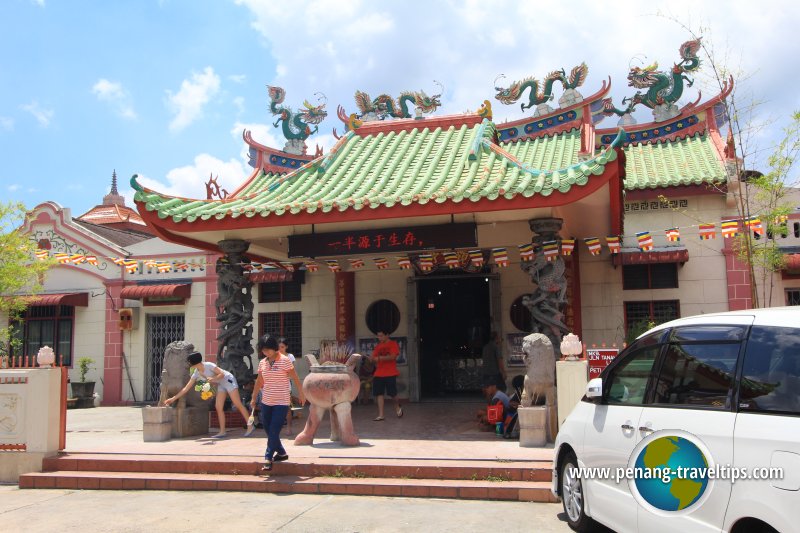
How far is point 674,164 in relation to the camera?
13.5 meters

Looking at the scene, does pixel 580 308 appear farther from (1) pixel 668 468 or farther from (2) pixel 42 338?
(2) pixel 42 338

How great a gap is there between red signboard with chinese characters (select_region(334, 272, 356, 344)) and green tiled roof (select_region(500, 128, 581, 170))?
467cm

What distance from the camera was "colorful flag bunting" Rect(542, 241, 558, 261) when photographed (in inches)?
355

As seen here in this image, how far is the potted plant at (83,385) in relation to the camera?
51.9ft

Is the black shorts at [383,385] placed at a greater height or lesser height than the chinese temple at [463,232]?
lesser

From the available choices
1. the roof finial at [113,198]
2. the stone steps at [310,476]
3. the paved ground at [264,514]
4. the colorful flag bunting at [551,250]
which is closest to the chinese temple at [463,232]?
the colorful flag bunting at [551,250]

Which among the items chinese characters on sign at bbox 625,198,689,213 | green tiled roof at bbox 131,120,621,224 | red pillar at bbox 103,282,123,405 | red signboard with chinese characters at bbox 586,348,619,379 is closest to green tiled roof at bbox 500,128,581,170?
chinese characters on sign at bbox 625,198,689,213

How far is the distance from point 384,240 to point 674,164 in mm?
7120

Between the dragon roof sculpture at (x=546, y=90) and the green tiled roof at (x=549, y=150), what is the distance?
0.79 metres

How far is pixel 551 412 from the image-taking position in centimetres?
807

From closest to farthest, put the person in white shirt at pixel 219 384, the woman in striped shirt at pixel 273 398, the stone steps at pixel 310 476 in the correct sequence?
the stone steps at pixel 310 476 < the woman in striped shirt at pixel 273 398 < the person in white shirt at pixel 219 384

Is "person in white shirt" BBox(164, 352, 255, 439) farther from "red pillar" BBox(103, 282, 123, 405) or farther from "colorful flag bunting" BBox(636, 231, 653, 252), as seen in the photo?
"red pillar" BBox(103, 282, 123, 405)

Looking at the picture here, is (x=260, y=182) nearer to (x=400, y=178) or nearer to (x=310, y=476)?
(x=400, y=178)

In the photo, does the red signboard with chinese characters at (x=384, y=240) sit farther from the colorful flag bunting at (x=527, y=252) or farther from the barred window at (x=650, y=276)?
the barred window at (x=650, y=276)
